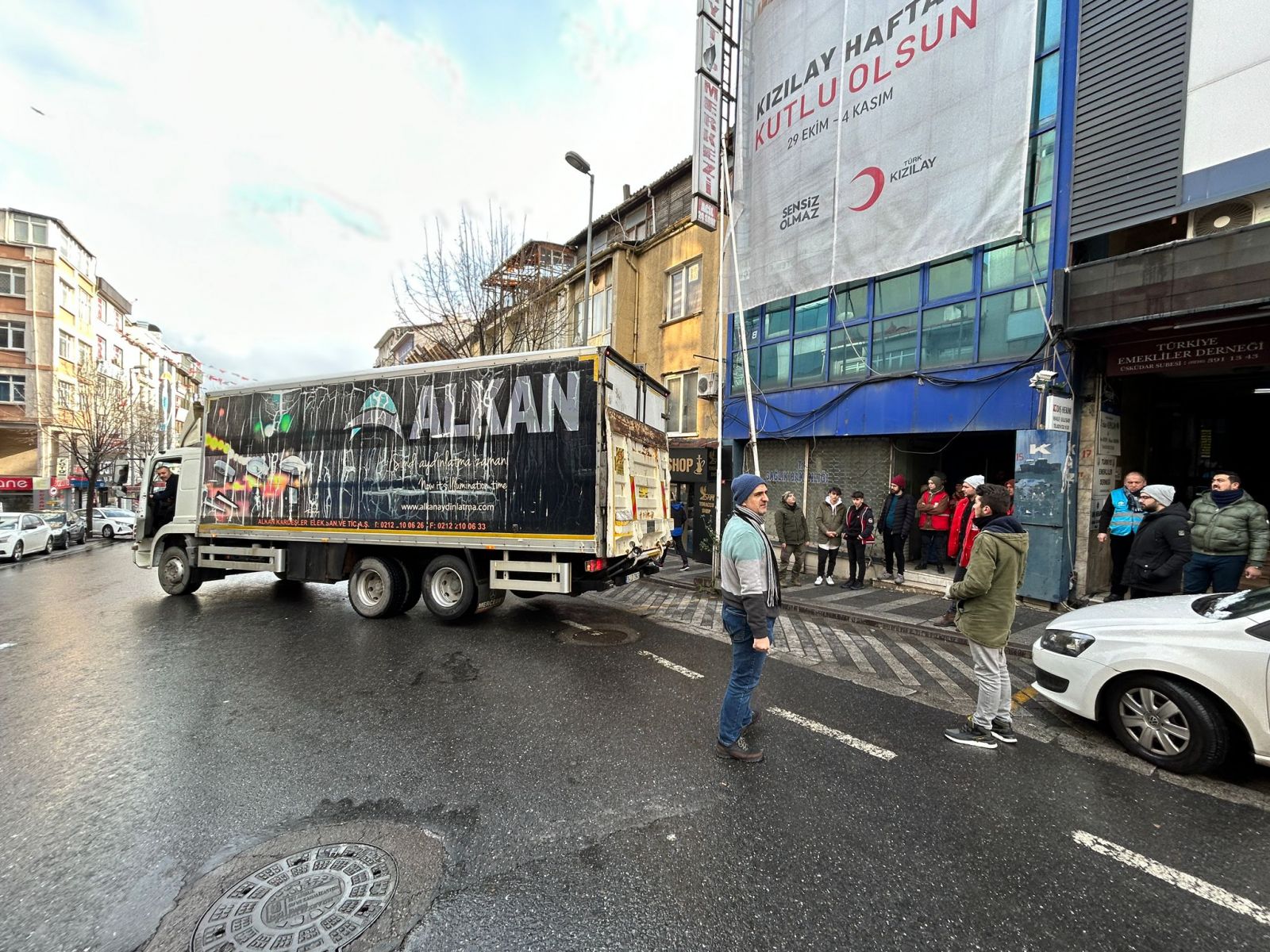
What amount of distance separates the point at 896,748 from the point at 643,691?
2014 mm

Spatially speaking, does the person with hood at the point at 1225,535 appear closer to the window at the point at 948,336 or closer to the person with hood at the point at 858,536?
the window at the point at 948,336

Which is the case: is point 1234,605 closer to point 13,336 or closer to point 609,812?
point 609,812

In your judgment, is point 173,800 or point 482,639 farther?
point 482,639

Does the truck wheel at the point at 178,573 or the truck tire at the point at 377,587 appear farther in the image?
the truck wheel at the point at 178,573

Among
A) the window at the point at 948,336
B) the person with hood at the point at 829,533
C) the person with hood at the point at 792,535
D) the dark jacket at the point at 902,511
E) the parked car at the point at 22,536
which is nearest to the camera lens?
the window at the point at 948,336

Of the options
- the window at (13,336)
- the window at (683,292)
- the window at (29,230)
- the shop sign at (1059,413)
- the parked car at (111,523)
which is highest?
the window at (29,230)

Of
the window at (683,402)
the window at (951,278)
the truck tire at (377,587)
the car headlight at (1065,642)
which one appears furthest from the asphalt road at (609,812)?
the window at (683,402)

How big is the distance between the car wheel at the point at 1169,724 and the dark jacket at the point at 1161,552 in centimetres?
306

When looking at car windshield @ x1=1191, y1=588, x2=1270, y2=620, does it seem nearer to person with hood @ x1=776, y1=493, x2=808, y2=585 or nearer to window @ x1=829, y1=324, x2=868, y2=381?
person with hood @ x1=776, y1=493, x2=808, y2=585

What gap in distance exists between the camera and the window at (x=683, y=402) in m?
15.8

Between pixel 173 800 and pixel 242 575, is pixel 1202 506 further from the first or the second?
pixel 242 575

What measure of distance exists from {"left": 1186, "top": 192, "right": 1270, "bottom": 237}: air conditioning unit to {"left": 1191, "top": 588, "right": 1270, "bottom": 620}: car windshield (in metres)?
5.00

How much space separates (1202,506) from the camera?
242 inches

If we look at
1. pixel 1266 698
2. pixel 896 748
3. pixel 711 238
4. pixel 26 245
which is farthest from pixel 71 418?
pixel 1266 698
